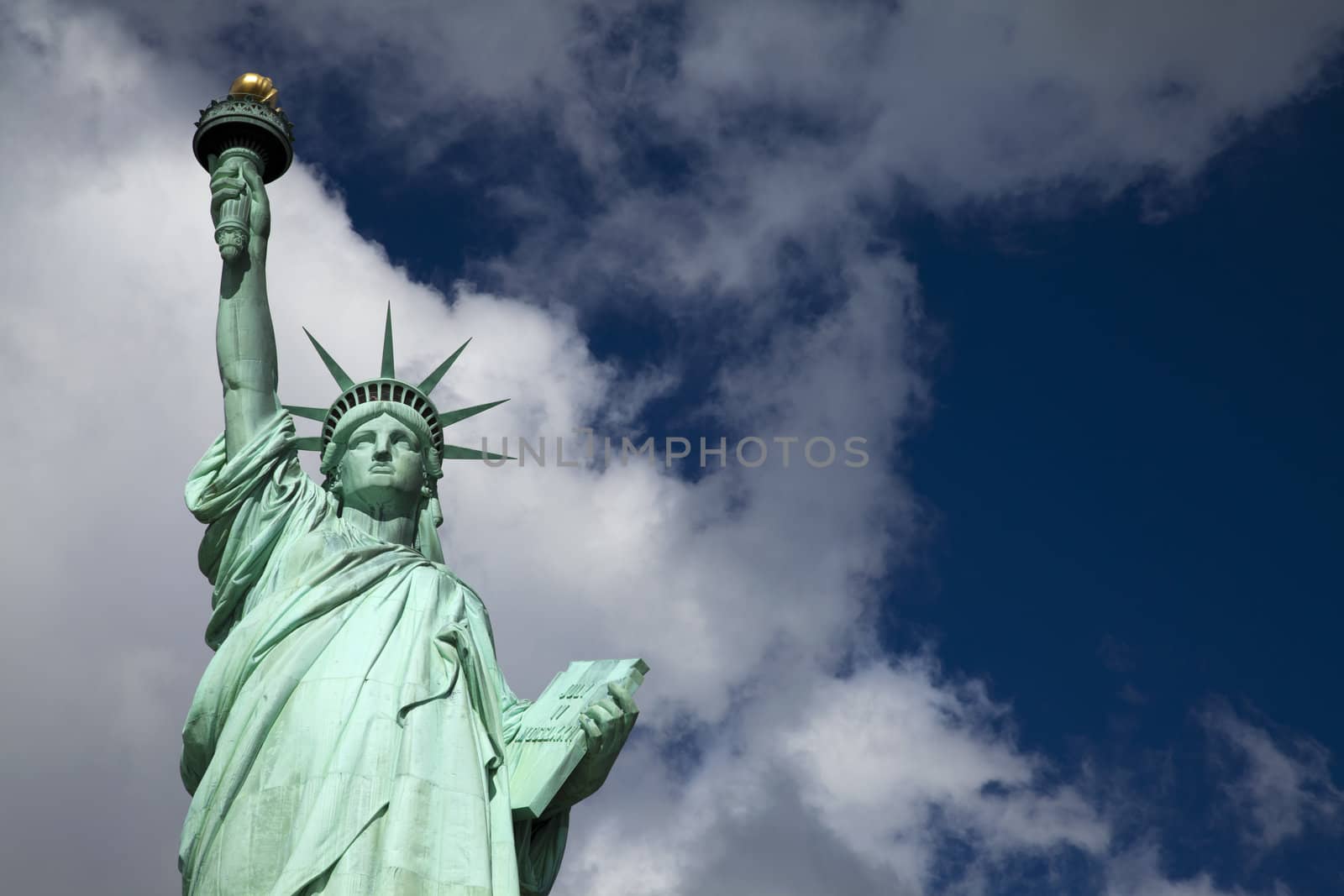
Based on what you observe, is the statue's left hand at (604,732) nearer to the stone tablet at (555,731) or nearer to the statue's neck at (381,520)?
the stone tablet at (555,731)

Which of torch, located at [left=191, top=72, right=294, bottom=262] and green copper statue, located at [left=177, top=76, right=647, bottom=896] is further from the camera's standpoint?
torch, located at [left=191, top=72, right=294, bottom=262]

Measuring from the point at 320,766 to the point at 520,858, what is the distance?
2323mm

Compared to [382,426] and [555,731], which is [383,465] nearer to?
[382,426]

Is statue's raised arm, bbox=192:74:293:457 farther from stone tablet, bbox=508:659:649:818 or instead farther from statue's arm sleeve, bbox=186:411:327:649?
stone tablet, bbox=508:659:649:818

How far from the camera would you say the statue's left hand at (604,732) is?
1684 cm

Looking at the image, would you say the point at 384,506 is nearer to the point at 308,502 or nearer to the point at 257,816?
the point at 308,502

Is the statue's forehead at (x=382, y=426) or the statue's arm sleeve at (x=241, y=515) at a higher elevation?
the statue's forehead at (x=382, y=426)

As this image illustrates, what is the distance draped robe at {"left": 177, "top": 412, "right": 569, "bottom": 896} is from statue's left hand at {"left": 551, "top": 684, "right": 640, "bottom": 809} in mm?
662

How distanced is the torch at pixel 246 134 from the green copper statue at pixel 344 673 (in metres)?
0.02

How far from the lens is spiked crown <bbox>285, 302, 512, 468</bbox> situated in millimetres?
19203

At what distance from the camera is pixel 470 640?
17516mm

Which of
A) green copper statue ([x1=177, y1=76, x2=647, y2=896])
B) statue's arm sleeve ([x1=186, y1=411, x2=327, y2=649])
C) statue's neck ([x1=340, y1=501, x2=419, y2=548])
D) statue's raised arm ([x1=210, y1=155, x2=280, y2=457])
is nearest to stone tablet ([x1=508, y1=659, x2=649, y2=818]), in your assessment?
green copper statue ([x1=177, y1=76, x2=647, y2=896])

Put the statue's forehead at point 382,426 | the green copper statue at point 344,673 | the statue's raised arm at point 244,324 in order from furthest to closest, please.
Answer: the statue's forehead at point 382,426 < the statue's raised arm at point 244,324 < the green copper statue at point 344,673

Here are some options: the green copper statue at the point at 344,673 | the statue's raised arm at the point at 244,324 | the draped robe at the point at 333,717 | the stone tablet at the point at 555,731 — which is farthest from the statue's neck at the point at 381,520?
the stone tablet at the point at 555,731
